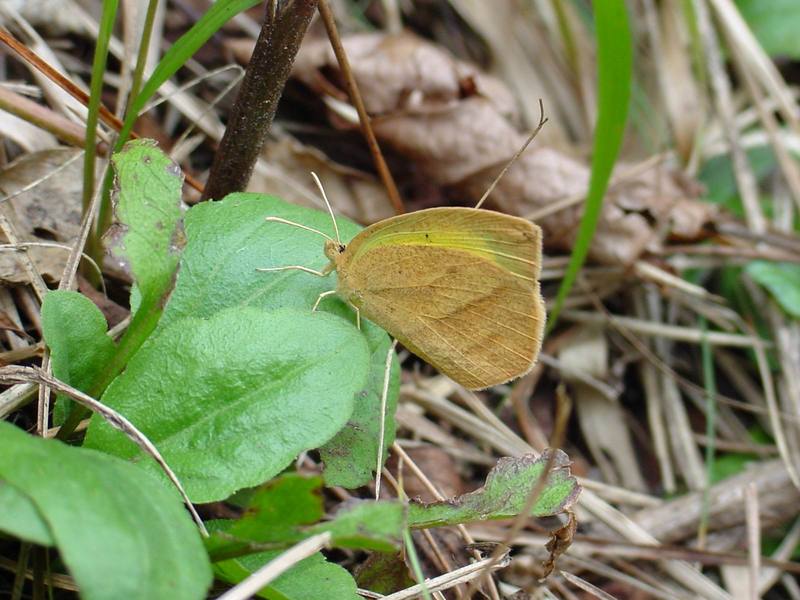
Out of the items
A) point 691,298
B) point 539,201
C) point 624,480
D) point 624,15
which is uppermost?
point 624,15

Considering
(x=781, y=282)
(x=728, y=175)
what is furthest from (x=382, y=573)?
(x=728, y=175)

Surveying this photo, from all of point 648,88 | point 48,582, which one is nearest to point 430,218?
point 48,582

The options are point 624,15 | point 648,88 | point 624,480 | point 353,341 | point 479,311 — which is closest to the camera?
point 353,341

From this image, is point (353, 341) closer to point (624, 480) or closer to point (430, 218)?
point (430, 218)

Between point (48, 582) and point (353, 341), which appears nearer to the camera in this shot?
point (48, 582)

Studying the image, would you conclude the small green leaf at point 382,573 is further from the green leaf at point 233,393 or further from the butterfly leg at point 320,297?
the butterfly leg at point 320,297

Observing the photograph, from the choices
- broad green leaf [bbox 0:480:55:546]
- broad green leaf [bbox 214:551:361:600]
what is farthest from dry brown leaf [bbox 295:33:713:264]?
broad green leaf [bbox 0:480:55:546]

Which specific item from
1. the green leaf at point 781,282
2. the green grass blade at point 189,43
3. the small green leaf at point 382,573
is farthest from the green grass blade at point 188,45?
the green leaf at point 781,282
